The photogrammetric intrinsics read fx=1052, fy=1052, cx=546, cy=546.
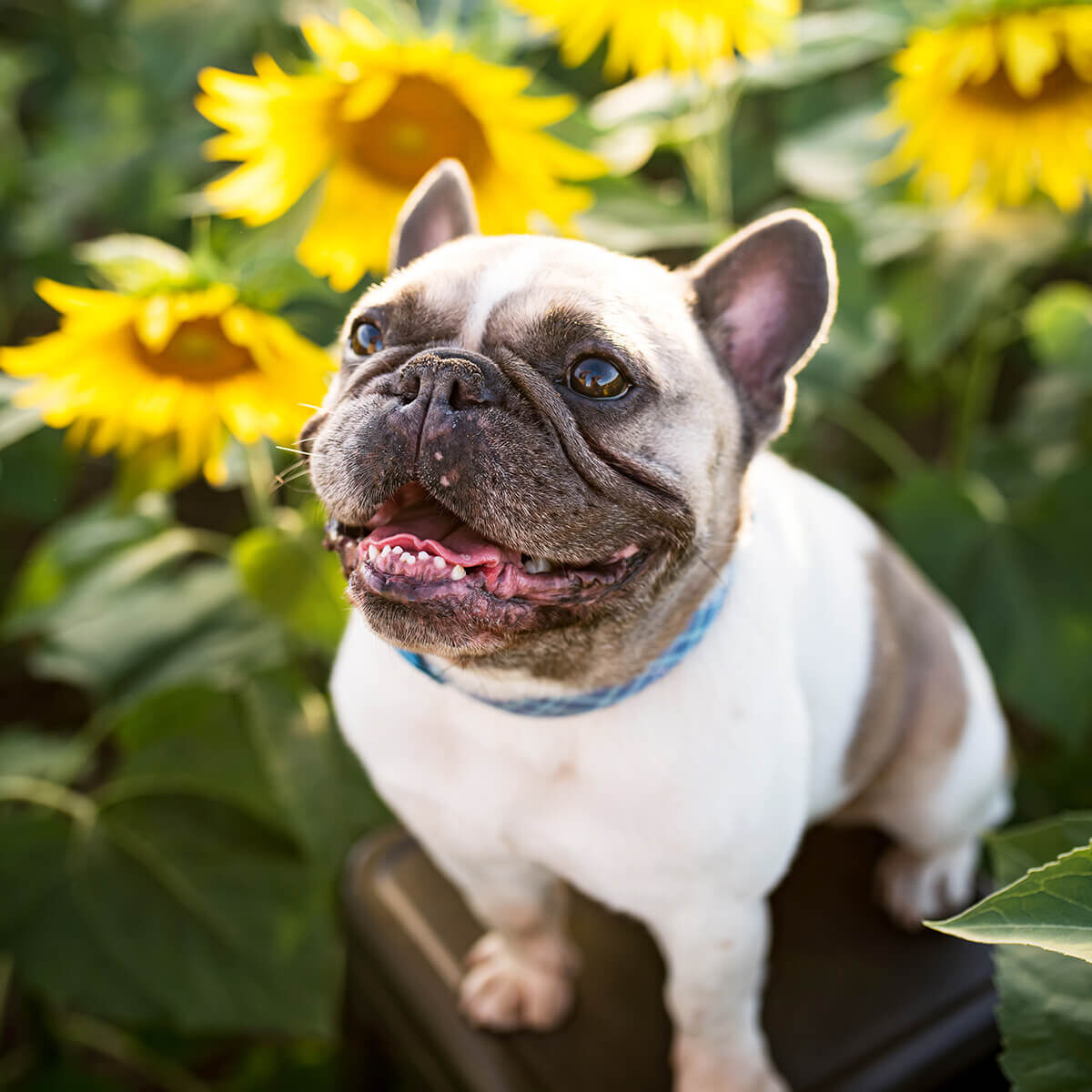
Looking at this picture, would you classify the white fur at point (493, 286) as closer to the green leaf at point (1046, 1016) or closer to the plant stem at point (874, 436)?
the green leaf at point (1046, 1016)

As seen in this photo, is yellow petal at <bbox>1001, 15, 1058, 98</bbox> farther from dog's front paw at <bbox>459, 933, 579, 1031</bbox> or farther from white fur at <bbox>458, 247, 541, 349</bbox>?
dog's front paw at <bbox>459, 933, 579, 1031</bbox>

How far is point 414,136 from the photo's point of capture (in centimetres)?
119

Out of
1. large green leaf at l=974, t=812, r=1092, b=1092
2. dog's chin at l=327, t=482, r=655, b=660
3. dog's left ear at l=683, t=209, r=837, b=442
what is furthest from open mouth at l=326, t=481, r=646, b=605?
large green leaf at l=974, t=812, r=1092, b=1092

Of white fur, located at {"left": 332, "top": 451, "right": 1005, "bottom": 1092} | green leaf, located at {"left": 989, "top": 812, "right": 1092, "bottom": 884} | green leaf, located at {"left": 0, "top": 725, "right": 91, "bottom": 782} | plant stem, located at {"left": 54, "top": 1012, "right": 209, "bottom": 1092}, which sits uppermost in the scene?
white fur, located at {"left": 332, "top": 451, "right": 1005, "bottom": 1092}

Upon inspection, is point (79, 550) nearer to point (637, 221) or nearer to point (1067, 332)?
point (637, 221)

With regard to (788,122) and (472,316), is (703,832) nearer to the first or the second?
(472,316)

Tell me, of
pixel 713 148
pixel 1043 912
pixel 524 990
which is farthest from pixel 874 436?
pixel 1043 912

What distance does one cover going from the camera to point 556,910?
120 centimetres

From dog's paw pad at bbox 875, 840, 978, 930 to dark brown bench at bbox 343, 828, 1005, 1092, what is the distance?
0.02 m

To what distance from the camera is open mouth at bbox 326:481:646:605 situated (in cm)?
74

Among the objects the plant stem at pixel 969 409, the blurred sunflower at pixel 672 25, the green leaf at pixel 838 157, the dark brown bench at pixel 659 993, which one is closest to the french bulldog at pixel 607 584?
the dark brown bench at pixel 659 993

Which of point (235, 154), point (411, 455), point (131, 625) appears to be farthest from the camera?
point (131, 625)

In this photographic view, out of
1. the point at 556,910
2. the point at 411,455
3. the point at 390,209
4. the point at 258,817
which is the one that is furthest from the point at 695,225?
the point at 258,817

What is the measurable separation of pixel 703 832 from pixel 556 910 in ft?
1.27
